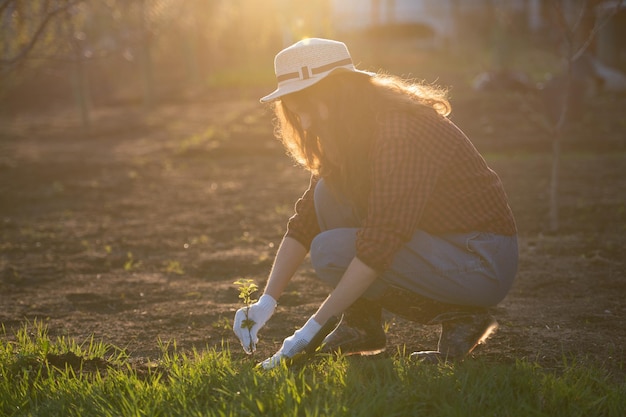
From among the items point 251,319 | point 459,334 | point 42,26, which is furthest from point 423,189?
point 42,26

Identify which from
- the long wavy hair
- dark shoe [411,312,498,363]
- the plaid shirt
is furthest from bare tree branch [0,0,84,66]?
dark shoe [411,312,498,363]

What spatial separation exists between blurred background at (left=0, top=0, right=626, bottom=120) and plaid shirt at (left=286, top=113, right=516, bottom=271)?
2.59 metres

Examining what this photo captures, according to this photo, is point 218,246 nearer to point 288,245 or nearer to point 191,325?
point 191,325

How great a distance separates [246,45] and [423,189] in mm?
26410

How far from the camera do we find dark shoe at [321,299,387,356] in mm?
3512

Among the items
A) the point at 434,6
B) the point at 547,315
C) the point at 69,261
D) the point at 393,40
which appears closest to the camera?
the point at 547,315

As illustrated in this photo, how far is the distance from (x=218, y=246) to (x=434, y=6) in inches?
1343

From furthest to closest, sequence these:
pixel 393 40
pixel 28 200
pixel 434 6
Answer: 1. pixel 434 6
2. pixel 393 40
3. pixel 28 200

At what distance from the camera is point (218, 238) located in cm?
616

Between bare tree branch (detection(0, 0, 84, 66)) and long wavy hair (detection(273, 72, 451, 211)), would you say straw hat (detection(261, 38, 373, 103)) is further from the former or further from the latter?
bare tree branch (detection(0, 0, 84, 66))

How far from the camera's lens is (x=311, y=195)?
362 centimetres

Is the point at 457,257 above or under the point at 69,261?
above

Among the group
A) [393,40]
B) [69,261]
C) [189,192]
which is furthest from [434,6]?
[69,261]

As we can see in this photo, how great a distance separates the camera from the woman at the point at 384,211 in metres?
3.07
